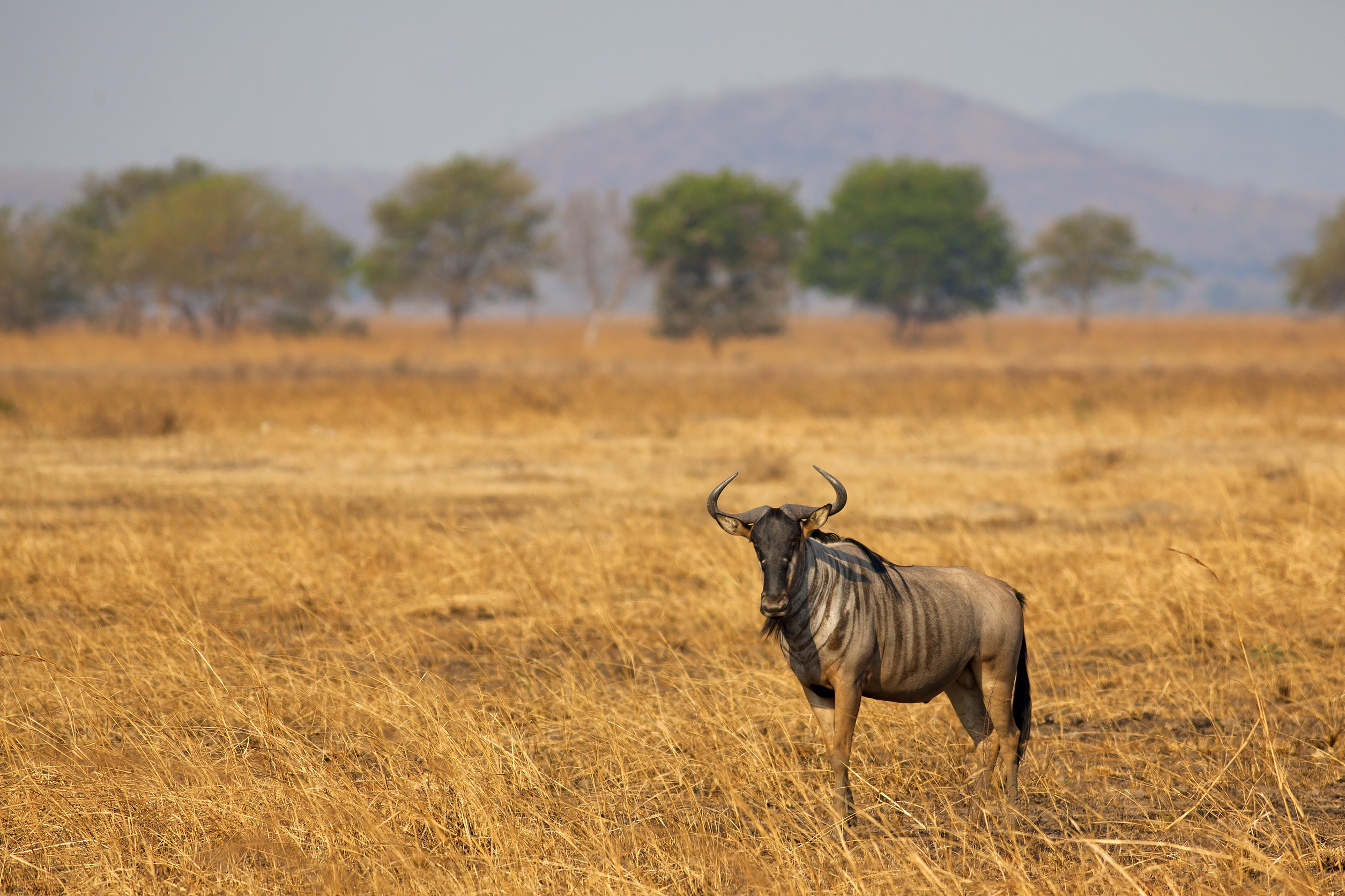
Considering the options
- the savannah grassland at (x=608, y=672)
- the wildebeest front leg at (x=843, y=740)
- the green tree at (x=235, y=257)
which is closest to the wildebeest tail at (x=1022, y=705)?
the savannah grassland at (x=608, y=672)

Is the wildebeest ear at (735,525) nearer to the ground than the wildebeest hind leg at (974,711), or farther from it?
farther from it

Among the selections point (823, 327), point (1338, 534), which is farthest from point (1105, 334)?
point (1338, 534)

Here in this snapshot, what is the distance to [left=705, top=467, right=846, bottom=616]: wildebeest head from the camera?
14.4ft

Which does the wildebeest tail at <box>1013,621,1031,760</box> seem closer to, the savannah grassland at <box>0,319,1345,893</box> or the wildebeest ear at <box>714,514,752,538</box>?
the savannah grassland at <box>0,319,1345,893</box>

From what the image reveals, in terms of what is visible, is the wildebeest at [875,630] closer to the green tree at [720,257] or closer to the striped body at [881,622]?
the striped body at [881,622]

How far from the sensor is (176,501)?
42.6ft

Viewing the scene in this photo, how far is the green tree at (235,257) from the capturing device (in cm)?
5588

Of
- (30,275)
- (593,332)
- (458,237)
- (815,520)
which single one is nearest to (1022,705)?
(815,520)

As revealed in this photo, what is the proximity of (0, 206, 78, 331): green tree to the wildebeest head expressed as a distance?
60994mm

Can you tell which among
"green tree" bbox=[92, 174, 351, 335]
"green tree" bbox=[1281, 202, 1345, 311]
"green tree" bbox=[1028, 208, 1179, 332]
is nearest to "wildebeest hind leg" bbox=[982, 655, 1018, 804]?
"green tree" bbox=[92, 174, 351, 335]

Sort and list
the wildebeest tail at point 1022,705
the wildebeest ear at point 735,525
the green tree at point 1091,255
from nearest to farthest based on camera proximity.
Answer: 1. the wildebeest ear at point 735,525
2. the wildebeest tail at point 1022,705
3. the green tree at point 1091,255

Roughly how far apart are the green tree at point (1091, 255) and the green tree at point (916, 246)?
2489cm

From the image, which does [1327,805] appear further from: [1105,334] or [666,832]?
[1105,334]

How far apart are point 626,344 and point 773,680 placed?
5496cm
